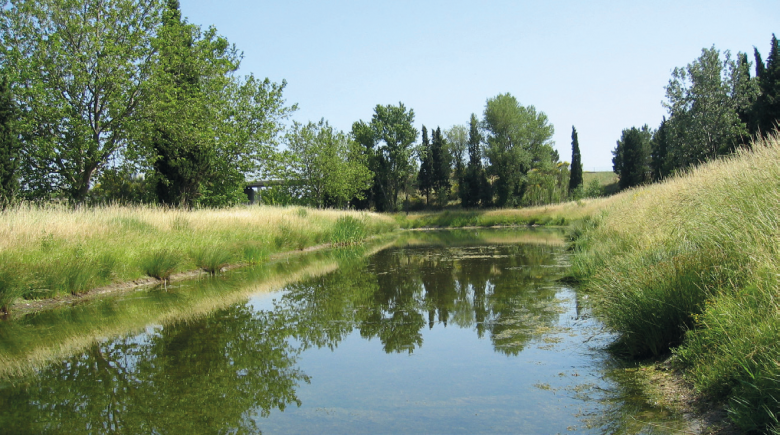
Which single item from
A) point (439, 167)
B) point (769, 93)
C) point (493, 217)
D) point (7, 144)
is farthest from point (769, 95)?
point (7, 144)

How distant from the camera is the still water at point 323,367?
3963mm

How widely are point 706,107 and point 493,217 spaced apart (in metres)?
18.0

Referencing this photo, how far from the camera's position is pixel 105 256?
33.2ft

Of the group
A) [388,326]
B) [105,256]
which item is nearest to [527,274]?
[388,326]

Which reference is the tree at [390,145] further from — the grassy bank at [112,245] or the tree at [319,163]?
the grassy bank at [112,245]

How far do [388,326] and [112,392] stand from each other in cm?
367

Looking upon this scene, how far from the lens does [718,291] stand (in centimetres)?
436

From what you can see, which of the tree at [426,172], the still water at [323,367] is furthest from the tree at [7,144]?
the tree at [426,172]

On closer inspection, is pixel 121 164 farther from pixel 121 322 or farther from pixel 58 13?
pixel 121 322

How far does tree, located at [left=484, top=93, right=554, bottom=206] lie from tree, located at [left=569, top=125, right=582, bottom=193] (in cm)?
312

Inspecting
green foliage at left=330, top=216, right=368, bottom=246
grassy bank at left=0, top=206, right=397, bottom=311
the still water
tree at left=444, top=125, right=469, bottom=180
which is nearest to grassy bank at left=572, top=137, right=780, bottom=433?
the still water

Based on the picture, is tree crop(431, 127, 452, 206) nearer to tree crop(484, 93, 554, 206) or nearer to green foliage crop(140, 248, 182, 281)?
tree crop(484, 93, 554, 206)

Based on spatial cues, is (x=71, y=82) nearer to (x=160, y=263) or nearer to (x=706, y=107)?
(x=160, y=263)

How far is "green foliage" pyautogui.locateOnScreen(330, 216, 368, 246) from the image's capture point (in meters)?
23.4
